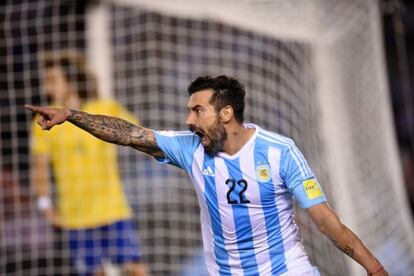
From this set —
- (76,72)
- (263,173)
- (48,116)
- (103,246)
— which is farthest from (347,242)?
(76,72)

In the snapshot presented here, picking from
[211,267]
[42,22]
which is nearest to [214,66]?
[42,22]

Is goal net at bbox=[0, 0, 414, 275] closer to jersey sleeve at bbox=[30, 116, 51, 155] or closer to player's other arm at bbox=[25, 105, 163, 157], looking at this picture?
jersey sleeve at bbox=[30, 116, 51, 155]

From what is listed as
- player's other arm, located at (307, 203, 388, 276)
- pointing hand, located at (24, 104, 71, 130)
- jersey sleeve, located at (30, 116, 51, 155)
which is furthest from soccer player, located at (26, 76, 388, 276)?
jersey sleeve, located at (30, 116, 51, 155)

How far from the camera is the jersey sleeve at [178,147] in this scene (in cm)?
489

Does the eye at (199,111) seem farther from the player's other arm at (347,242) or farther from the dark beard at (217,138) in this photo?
the player's other arm at (347,242)

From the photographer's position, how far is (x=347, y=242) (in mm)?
4516

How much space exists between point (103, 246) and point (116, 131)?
2754 mm

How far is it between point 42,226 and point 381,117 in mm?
3338

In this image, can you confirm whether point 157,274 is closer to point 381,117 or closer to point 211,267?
point 381,117

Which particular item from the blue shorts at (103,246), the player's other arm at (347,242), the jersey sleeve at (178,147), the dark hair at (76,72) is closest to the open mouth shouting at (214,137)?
the jersey sleeve at (178,147)

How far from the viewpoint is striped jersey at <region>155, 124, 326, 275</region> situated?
4711 mm

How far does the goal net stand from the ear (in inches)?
124

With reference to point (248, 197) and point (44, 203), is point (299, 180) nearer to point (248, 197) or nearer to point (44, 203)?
point (248, 197)

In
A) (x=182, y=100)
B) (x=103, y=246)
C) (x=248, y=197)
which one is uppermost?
(x=182, y=100)
